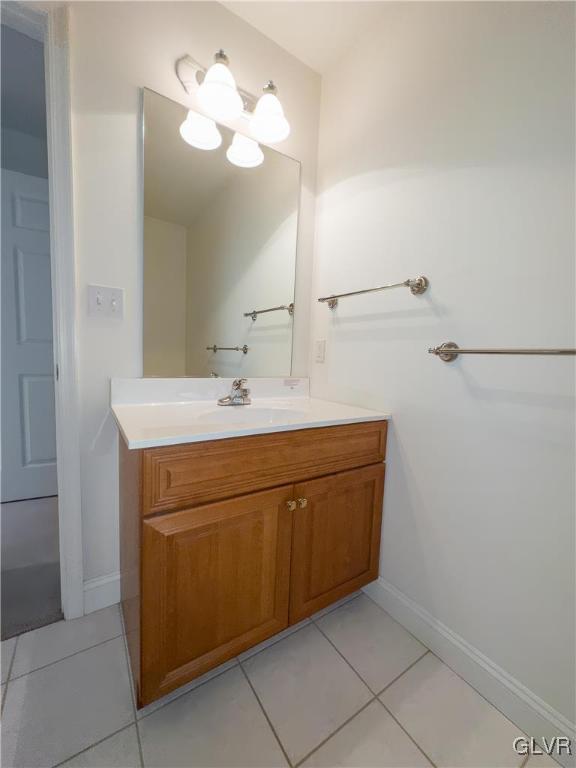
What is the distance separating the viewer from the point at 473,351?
0.93 m

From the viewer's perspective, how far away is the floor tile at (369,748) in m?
0.79

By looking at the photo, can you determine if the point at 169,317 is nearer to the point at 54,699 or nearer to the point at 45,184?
the point at 54,699

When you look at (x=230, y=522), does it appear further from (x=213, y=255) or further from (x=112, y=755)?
(x=213, y=255)

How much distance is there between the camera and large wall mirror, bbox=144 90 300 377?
1231 millimetres

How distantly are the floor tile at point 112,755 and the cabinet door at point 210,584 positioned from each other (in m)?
0.11

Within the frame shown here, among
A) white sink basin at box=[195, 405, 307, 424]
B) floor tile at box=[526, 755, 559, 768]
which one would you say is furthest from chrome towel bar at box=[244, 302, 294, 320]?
floor tile at box=[526, 755, 559, 768]

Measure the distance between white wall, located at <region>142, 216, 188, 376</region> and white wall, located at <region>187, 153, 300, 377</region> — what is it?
0.04 m

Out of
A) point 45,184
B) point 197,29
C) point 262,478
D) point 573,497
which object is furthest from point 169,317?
point 45,184

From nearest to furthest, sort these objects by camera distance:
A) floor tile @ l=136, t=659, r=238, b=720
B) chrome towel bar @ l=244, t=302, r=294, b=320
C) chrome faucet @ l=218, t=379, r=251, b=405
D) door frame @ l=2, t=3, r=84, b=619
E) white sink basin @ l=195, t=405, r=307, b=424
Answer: floor tile @ l=136, t=659, r=238, b=720
door frame @ l=2, t=3, r=84, b=619
white sink basin @ l=195, t=405, r=307, b=424
chrome faucet @ l=218, t=379, r=251, b=405
chrome towel bar @ l=244, t=302, r=294, b=320

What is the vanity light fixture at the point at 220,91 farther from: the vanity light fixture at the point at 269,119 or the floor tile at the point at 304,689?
the floor tile at the point at 304,689

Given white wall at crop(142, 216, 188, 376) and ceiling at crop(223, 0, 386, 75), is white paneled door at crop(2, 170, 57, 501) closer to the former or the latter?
white wall at crop(142, 216, 188, 376)

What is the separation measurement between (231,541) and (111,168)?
132cm

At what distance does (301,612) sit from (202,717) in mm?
375

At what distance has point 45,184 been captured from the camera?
1987 mm
